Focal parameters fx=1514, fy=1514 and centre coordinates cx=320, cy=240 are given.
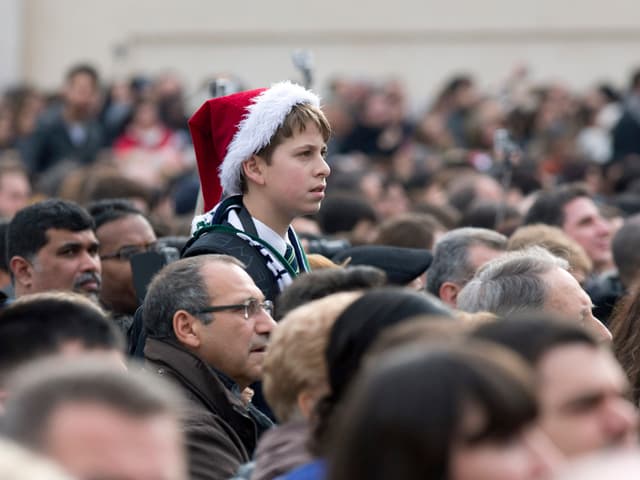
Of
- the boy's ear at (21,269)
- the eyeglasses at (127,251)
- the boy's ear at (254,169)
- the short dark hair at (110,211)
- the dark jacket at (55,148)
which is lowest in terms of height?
the dark jacket at (55,148)

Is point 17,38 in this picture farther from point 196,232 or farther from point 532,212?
point 196,232

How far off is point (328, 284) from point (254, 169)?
159cm

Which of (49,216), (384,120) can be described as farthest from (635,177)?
(49,216)

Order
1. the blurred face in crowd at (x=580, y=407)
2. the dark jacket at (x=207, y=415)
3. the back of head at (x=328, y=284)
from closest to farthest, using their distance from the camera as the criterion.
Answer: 1. the blurred face in crowd at (x=580, y=407)
2. the back of head at (x=328, y=284)
3. the dark jacket at (x=207, y=415)

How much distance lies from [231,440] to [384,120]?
12620 mm

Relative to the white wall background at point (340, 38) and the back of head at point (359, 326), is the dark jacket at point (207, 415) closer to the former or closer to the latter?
the back of head at point (359, 326)

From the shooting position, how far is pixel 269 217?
5422 millimetres

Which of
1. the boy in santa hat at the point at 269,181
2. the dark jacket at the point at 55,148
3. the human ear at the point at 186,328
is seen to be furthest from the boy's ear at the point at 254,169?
the dark jacket at the point at 55,148

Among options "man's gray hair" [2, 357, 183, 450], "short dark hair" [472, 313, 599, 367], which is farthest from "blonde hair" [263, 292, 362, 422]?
"man's gray hair" [2, 357, 183, 450]

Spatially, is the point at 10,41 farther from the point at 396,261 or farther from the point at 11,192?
the point at 396,261

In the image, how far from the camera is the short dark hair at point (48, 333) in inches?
133

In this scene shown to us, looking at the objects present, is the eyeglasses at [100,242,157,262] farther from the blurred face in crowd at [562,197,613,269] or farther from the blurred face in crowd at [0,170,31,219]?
the blurred face in crowd at [0,170,31,219]

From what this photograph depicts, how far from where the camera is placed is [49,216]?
6277 millimetres

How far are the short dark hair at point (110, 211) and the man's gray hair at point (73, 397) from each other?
13.8 ft
